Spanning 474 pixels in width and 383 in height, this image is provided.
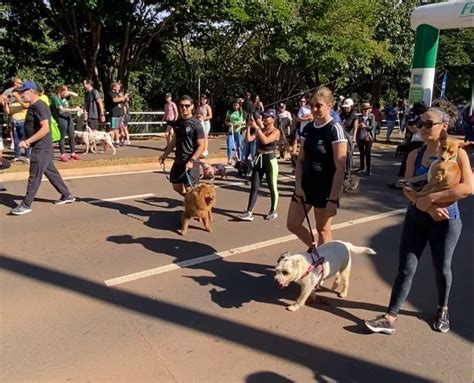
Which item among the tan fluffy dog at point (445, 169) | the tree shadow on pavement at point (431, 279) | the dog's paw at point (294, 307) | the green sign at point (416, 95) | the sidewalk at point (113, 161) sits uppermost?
the green sign at point (416, 95)

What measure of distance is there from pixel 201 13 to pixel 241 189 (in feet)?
33.5

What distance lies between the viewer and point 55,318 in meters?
3.96

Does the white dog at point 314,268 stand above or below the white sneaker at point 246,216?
above

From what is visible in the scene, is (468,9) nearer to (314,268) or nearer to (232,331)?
(314,268)

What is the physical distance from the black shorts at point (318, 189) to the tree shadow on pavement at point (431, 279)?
1137mm

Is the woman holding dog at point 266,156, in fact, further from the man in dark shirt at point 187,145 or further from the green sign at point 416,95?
the green sign at point 416,95

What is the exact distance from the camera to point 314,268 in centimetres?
412

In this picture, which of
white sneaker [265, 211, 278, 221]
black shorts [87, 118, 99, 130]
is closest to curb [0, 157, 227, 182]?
black shorts [87, 118, 99, 130]

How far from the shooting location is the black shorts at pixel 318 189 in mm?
4336

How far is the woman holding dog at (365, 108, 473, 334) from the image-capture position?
3.36 m

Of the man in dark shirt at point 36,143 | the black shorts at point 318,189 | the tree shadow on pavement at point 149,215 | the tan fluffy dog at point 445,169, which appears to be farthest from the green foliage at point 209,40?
the tan fluffy dog at point 445,169

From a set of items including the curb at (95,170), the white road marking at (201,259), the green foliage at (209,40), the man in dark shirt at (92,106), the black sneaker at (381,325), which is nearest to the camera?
the black sneaker at (381,325)

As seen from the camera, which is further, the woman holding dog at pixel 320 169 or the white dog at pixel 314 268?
the woman holding dog at pixel 320 169

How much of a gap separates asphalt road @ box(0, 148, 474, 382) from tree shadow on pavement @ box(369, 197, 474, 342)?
18 mm
